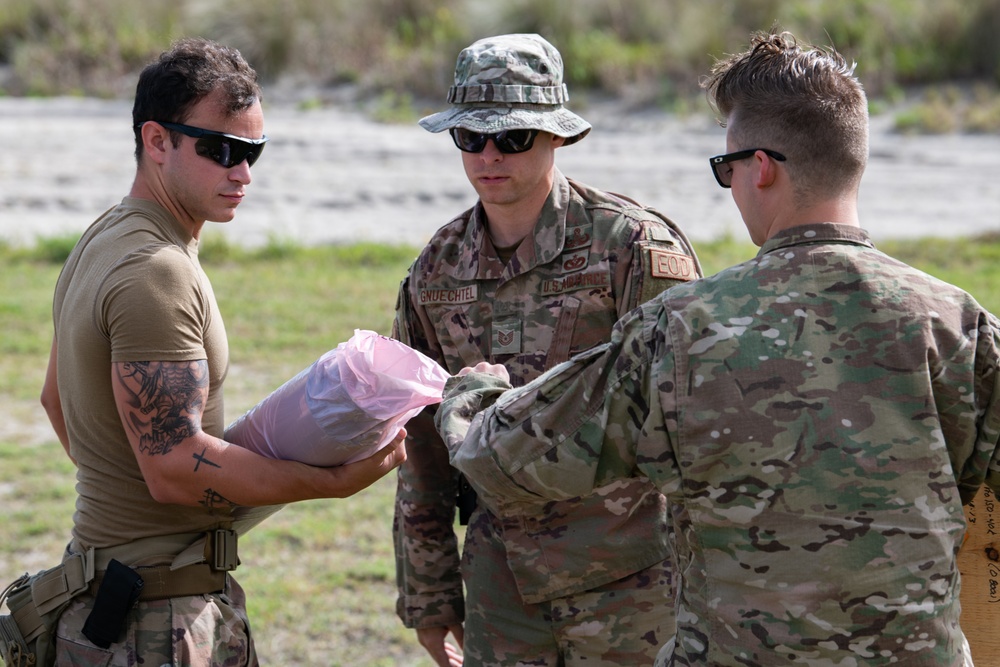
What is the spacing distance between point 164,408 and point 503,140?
122 centimetres

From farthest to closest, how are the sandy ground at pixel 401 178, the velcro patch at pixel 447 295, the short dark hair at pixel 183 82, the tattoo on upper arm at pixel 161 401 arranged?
the sandy ground at pixel 401 178 < the velcro patch at pixel 447 295 < the short dark hair at pixel 183 82 < the tattoo on upper arm at pixel 161 401

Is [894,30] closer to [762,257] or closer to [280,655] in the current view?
[280,655]

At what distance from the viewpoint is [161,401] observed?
265 cm

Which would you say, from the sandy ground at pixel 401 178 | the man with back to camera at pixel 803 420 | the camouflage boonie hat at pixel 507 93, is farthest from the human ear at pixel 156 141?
the sandy ground at pixel 401 178

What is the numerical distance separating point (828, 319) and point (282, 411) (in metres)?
1.35

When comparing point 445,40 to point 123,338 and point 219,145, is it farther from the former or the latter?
point 123,338

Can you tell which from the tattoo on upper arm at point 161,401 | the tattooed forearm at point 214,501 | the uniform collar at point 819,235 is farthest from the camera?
the tattooed forearm at point 214,501

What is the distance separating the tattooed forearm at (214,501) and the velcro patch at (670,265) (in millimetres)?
1272

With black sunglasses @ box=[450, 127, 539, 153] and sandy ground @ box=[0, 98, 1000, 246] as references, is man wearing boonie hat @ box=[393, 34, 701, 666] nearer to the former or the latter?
black sunglasses @ box=[450, 127, 539, 153]

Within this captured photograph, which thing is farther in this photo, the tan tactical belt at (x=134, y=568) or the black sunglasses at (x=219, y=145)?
the black sunglasses at (x=219, y=145)

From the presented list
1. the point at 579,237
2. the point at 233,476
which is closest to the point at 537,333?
the point at 579,237

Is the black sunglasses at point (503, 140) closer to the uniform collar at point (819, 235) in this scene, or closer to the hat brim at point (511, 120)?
the hat brim at point (511, 120)

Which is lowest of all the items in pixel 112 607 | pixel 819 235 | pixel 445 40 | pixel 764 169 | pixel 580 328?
pixel 112 607

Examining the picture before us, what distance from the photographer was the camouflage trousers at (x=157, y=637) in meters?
2.74
